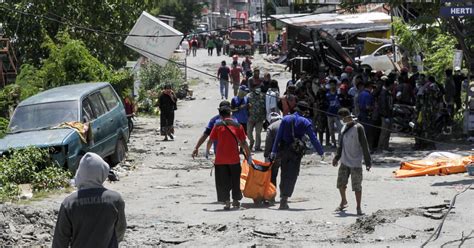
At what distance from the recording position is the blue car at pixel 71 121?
16.8 m

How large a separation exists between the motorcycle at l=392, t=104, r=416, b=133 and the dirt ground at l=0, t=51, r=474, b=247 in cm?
165

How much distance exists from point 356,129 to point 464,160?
4.63 metres

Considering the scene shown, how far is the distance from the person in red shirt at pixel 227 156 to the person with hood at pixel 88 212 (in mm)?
6921

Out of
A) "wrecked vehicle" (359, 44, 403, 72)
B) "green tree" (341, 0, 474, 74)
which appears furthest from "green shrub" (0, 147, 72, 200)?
"wrecked vehicle" (359, 44, 403, 72)

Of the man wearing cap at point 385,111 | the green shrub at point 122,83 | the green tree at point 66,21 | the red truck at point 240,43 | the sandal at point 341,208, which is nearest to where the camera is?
the sandal at point 341,208

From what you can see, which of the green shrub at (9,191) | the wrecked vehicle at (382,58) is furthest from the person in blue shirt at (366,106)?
the wrecked vehicle at (382,58)

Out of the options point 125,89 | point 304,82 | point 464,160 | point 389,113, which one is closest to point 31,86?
point 125,89

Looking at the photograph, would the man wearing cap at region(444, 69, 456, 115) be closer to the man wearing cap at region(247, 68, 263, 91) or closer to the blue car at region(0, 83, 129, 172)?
the man wearing cap at region(247, 68, 263, 91)

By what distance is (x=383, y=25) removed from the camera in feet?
139

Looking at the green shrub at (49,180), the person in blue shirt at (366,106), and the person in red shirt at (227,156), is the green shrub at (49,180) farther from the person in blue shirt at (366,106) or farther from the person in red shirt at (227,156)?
the person in blue shirt at (366,106)

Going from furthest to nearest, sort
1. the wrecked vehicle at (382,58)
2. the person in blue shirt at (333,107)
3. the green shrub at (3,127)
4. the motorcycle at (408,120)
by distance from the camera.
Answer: the wrecked vehicle at (382,58)
the motorcycle at (408,120)
the person in blue shirt at (333,107)
the green shrub at (3,127)

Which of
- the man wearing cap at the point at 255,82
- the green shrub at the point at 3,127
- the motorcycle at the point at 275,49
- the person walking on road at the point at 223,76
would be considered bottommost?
the motorcycle at the point at 275,49

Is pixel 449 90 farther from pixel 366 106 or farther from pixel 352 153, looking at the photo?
pixel 352 153

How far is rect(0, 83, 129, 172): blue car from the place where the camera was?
55.0ft
